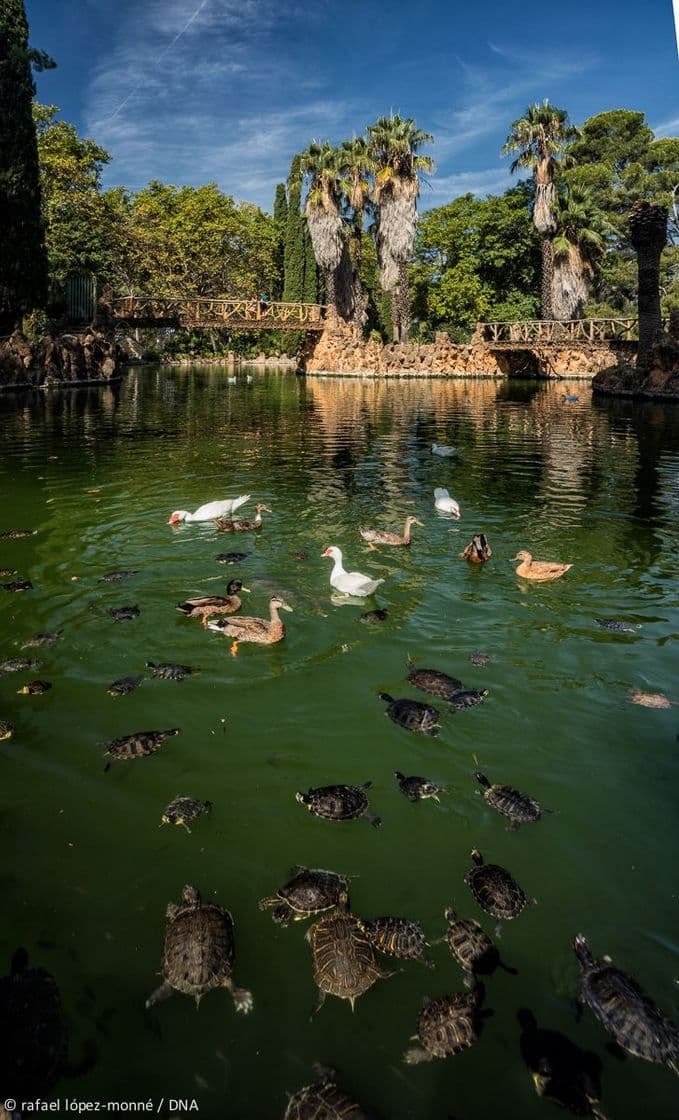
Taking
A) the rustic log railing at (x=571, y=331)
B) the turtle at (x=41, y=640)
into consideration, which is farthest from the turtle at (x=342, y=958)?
the rustic log railing at (x=571, y=331)

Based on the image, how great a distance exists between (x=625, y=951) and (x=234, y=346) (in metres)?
92.8

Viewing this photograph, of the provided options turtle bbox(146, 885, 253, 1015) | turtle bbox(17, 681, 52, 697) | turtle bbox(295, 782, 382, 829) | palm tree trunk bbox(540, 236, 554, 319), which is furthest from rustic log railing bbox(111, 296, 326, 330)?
turtle bbox(146, 885, 253, 1015)

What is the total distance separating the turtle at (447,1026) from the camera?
11.1 feet

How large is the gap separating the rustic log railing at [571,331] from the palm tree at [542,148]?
19.7ft

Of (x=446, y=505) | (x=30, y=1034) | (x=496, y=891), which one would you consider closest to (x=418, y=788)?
(x=496, y=891)

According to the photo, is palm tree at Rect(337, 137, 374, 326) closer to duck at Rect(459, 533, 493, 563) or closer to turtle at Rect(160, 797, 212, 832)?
duck at Rect(459, 533, 493, 563)

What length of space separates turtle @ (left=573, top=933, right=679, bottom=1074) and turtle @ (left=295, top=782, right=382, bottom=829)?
183 centimetres

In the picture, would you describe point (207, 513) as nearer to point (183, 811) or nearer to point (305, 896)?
point (183, 811)

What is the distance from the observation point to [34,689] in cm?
682

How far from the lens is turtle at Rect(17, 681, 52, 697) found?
680 centimetres

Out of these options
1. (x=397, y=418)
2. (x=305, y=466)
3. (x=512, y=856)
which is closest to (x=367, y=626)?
(x=512, y=856)

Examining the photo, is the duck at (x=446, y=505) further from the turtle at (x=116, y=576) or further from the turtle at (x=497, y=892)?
the turtle at (x=497, y=892)

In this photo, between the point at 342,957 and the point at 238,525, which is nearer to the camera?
the point at 342,957

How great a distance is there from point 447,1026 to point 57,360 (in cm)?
4842
